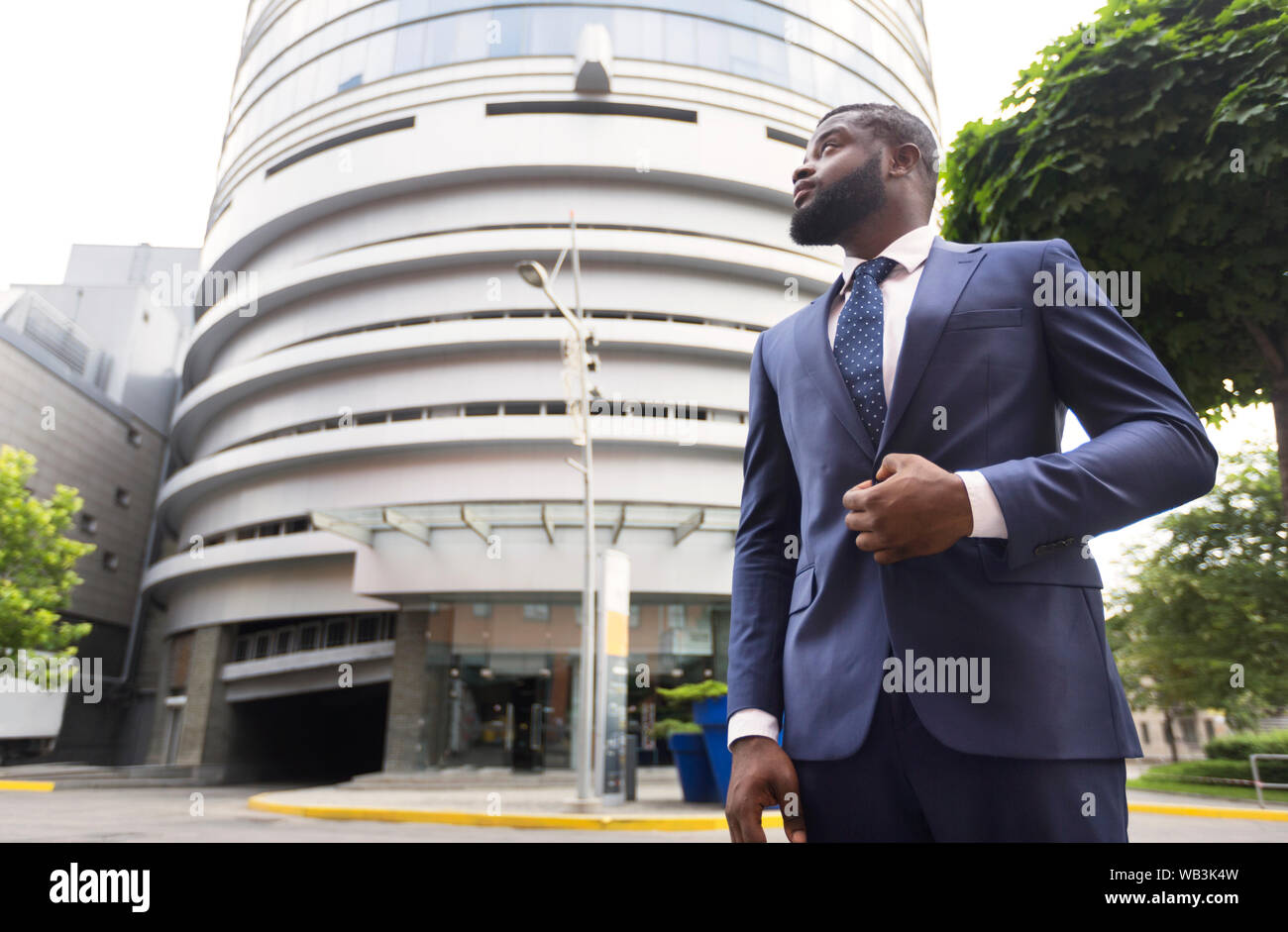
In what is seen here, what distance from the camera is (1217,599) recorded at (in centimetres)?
1689

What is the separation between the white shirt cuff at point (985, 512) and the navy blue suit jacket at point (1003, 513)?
0.6 inches

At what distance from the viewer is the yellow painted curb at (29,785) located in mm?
19438

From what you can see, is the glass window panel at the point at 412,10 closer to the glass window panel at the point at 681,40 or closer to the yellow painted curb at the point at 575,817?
the glass window panel at the point at 681,40

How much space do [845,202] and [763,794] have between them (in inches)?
50.2

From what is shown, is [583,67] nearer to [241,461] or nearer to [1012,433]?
[241,461]

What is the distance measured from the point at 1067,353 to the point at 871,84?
35.3m

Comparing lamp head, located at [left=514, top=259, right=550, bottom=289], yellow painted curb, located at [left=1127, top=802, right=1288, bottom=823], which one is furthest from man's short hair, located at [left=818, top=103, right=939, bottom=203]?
yellow painted curb, located at [left=1127, top=802, right=1288, bottom=823]

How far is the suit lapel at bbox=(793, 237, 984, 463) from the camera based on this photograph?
1401 mm

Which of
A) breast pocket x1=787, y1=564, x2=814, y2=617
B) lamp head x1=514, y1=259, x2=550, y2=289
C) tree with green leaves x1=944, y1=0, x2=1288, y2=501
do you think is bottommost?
breast pocket x1=787, y1=564, x2=814, y2=617

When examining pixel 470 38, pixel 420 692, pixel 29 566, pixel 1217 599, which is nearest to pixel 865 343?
pixel 1217 599

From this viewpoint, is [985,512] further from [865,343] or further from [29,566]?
[29,566]

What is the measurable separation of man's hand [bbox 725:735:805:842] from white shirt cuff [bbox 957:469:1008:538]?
582mm

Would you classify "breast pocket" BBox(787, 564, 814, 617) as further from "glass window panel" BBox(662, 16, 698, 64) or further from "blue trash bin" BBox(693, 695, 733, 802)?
"glass window panel" BBox(662, 16, 698, 64)

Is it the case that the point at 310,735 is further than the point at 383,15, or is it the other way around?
the point at 310,735
